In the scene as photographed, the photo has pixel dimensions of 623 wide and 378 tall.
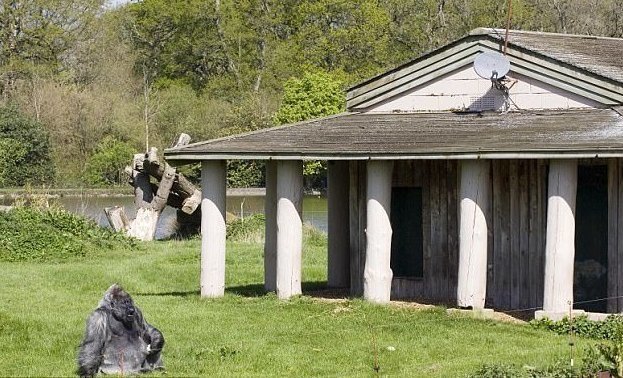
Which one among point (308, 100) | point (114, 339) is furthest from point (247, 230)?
point (308, 100)

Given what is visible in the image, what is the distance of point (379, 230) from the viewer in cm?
1903

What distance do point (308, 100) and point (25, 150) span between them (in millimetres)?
13543

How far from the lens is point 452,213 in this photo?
65.6 feet

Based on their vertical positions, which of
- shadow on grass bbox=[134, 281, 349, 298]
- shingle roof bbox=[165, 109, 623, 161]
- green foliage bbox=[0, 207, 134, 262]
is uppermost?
shingle roof bbox=[165, 109, 623, 161]

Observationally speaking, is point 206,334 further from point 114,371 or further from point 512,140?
point 512,140

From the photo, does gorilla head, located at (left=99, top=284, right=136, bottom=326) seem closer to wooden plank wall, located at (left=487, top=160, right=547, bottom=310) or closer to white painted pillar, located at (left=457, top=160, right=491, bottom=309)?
white painted pillar, located at (left=457, top=160, right=491, bottom=309)

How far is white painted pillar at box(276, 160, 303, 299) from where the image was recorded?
1975 cm

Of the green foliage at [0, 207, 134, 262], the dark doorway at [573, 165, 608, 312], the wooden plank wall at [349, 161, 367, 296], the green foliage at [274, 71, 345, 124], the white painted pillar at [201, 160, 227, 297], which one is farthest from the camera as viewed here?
the green foliage at [274, 71, 345, 124]

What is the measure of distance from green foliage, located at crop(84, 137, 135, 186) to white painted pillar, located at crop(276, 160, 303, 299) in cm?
4285

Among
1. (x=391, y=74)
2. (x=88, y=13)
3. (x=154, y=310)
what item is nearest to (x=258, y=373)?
(x=154, y=310)

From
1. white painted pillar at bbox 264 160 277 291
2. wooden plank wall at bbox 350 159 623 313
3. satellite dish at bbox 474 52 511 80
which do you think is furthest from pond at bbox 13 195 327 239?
satellite dish at bbox 474 52 511 80

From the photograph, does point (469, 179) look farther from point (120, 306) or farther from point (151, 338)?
point (120, 306)

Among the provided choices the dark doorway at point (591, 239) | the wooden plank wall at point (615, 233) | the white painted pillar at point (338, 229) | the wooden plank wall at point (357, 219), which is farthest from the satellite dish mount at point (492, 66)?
the white painted pillar at point (338, 229)

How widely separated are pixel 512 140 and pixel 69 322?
6.63 m
